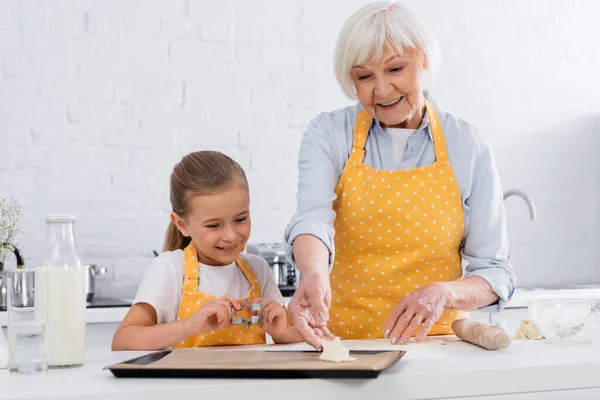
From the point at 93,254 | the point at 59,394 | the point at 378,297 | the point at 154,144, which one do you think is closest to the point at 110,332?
the point at 93,254

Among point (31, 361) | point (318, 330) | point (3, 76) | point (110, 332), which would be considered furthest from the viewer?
point (3, 76)

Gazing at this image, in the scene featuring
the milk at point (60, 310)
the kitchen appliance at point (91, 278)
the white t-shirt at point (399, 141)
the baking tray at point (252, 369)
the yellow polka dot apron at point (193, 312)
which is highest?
the white t-shirt at point (399, 141)

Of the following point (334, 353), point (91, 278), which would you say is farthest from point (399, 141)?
point (91, 278)

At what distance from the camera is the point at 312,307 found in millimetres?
1418

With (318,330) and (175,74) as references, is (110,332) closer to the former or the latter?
(175,74)

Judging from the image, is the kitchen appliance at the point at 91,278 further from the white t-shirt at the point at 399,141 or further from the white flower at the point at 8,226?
the white t-shirt at the point at 399,141

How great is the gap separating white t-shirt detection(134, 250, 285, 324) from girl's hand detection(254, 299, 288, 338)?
262 millimetres

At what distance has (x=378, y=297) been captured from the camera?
75.6 inches

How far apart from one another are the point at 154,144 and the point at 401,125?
1.60 metres

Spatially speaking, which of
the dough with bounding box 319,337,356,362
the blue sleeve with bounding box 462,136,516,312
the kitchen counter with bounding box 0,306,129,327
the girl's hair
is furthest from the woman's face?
the kitchen counter with bounding box 0,306,129,327

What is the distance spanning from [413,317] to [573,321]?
0.91ft

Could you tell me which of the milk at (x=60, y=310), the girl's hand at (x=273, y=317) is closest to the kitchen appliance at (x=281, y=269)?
the girl's hand at (x=273, y=317)

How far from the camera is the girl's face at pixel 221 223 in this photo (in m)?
1.84

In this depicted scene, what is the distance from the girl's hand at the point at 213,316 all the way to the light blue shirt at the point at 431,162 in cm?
35
